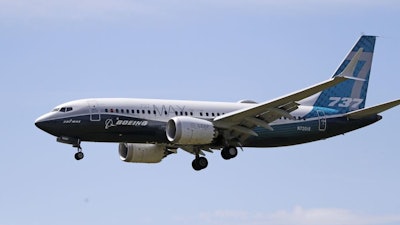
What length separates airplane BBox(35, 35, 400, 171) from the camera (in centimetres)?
7556

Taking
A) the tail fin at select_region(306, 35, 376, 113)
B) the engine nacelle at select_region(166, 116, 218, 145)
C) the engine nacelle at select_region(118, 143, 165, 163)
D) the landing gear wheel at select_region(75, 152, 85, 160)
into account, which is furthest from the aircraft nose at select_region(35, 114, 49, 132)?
the tail fin at select_region(306, 35, 376, 113)

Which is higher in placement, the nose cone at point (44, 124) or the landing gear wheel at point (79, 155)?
the nose cone at point (44, 124)

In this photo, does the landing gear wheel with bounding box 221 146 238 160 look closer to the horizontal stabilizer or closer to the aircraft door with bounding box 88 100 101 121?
the aircraft door with bounding box 88 100 101 121

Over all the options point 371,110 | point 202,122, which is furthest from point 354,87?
point 202,122

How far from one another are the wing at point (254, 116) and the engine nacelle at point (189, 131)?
4.21 ft

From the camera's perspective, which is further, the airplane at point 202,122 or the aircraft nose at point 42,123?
the aircraft nose at point 42,123

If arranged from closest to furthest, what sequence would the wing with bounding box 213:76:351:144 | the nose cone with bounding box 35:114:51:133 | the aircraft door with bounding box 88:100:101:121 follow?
1. the wing with bounding box 213:76:351:144
2. the aircraft door with bounding box 88:100:101:121
3. the nose cone with bounding box 35:114:51:133

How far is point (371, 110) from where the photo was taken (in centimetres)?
8025

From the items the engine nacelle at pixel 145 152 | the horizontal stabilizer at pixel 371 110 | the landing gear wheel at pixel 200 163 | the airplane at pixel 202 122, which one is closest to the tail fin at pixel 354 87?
the airplane at pixel 202 122

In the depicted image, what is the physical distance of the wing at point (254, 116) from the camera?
7488 cm

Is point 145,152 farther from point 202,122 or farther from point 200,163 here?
point 202,122

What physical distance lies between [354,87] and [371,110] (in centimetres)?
567

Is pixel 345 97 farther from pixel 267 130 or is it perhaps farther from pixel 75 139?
pixel 75 139

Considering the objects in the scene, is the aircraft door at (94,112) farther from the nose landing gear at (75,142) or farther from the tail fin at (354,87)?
the tail fin at (354,87)
